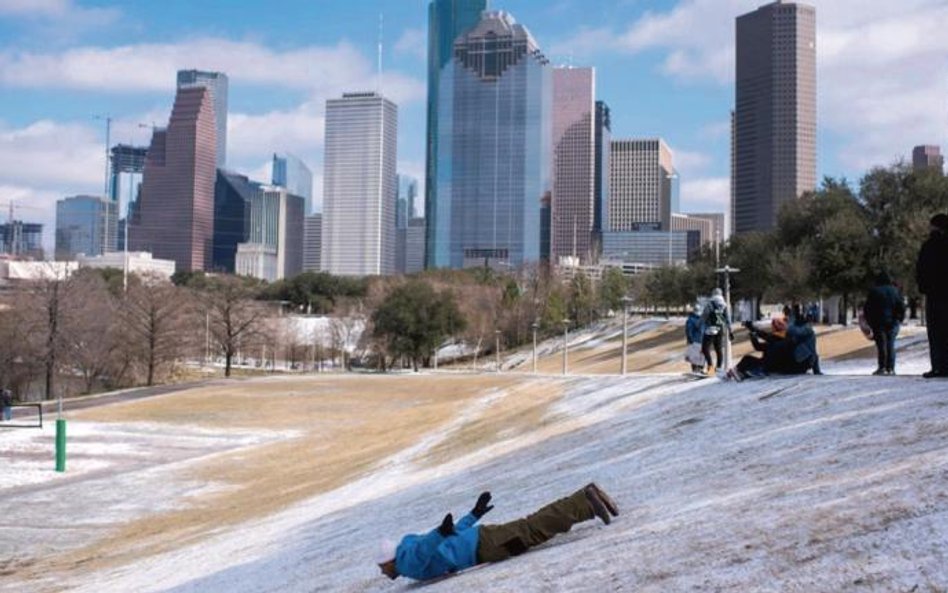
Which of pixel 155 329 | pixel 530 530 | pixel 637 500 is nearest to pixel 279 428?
pixel 637 500

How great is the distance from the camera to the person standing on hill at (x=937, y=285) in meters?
13.5

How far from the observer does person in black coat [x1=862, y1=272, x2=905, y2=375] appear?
16.9m

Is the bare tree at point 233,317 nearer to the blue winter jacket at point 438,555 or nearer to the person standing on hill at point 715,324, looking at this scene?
the person standing on hill at point 715,324

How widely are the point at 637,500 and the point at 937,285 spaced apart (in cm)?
584

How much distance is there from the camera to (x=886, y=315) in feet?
55.4

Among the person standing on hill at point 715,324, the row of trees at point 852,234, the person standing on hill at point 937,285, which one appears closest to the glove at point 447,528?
the person standing on hill at point 937,285

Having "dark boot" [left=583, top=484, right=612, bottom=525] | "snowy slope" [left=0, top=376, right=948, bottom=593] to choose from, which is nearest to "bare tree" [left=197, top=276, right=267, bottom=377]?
"snowy slope" [left=0, top=376, right=948, bottom=593]

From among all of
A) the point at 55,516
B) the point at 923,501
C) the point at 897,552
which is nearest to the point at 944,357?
the point at 923,501

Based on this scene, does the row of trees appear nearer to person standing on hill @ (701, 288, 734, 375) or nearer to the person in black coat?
person standing on hill @ (701, 288, 734, 375)

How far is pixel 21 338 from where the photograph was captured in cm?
6066

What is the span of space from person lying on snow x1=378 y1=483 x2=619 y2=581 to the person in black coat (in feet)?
31.5

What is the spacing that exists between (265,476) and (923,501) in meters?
20.9

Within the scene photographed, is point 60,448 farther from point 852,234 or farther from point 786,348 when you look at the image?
point 852,234

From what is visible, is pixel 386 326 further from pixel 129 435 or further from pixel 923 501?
pixel 923 501
